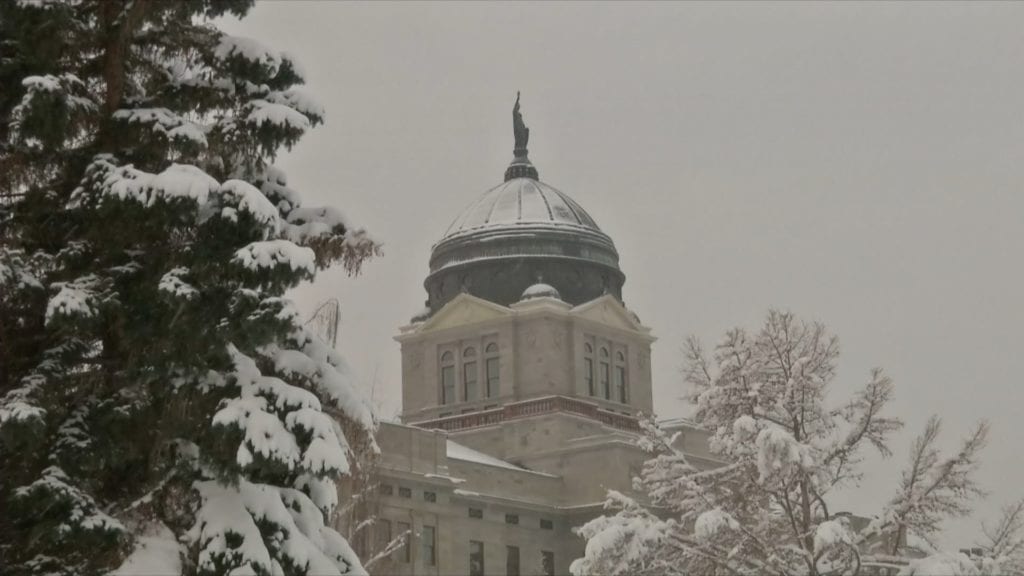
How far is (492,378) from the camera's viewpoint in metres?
77.9

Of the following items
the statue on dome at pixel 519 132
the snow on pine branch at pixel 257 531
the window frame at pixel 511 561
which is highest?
the statue on dome at pixel 519 132

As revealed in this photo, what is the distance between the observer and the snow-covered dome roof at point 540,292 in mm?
77250

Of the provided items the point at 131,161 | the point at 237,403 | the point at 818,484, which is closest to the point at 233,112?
the point at 131,161

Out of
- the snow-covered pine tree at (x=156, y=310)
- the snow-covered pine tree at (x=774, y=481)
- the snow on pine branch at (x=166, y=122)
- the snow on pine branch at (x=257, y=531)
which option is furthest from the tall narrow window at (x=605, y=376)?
the snow on pine branch at (x=166, y=122)

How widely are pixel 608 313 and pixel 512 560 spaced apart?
1444 centimetres

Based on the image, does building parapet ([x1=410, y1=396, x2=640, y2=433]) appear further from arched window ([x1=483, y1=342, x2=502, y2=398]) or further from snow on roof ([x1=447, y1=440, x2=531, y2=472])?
snow on roof ([x1=447, y1=440, x2=531, y2=472])

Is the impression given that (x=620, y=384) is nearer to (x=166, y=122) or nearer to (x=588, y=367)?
(x=588, y=367)

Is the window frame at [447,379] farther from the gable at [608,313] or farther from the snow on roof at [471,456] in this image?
the gable at [608,313]

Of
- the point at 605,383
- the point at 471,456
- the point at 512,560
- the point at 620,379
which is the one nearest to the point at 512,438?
the point at 471,456

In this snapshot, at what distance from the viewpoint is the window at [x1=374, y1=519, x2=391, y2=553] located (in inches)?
2343

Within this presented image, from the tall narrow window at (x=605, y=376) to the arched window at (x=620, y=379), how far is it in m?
0.48

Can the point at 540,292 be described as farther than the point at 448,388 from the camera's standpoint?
No

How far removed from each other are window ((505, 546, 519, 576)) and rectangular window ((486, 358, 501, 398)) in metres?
10.3

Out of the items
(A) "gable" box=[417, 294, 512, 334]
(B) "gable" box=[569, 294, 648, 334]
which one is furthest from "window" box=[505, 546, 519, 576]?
(B) "gable" box=[569, 294, 648, 334]
